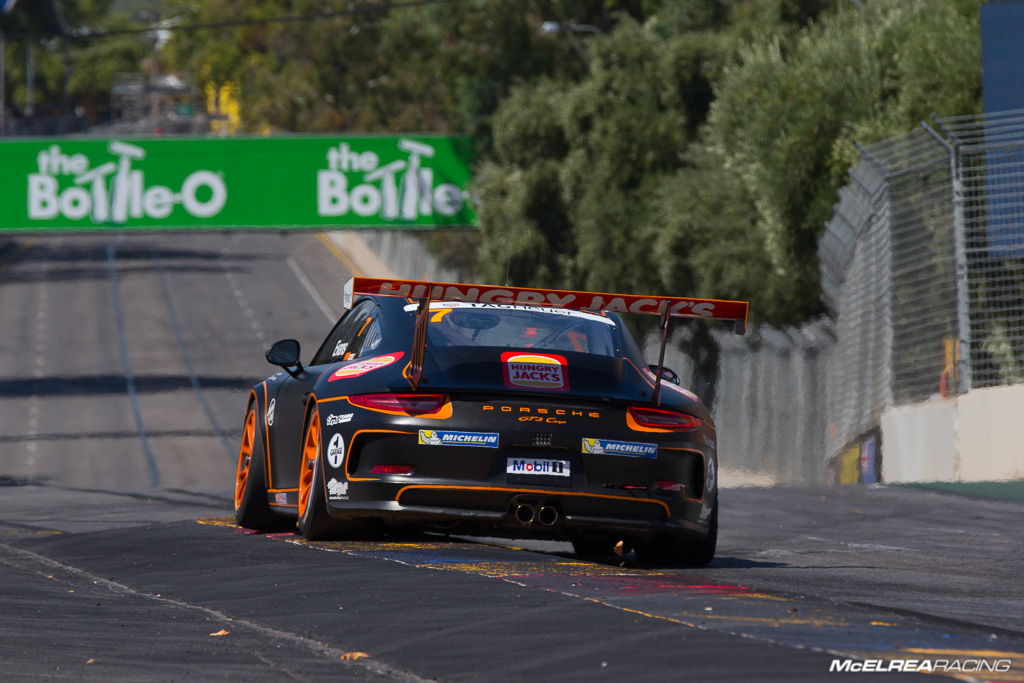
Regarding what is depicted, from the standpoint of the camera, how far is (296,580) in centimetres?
834

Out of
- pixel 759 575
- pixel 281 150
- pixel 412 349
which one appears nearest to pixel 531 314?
pixel 412 349

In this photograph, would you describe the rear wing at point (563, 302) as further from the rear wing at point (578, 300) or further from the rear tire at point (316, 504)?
the rear tire at point (316, 504)

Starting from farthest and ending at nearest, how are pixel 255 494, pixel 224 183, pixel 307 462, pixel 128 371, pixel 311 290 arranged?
pixel 311 290
pixel 128 371
pixel 224 183
pixel 255 494
pixel 307 462

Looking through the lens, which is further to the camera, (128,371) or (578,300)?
(128,371)

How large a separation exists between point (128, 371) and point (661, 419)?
48856mm

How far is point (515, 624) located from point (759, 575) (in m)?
2.76

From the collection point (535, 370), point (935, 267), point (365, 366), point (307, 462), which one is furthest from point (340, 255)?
point (535, 370)

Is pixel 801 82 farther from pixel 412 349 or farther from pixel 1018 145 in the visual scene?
pixel 412 349

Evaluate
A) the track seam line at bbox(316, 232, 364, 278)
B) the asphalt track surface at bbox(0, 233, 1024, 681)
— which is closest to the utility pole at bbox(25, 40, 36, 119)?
the track seam line at bbox(316, 232, 364, 278)

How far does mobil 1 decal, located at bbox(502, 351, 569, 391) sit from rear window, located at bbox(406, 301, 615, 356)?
197 millimetres

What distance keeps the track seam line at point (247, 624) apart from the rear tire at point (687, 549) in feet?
8.95

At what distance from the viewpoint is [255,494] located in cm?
1126

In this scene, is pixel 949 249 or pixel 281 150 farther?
pixel 281 150

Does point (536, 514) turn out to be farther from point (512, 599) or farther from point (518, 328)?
point (512, 599)
